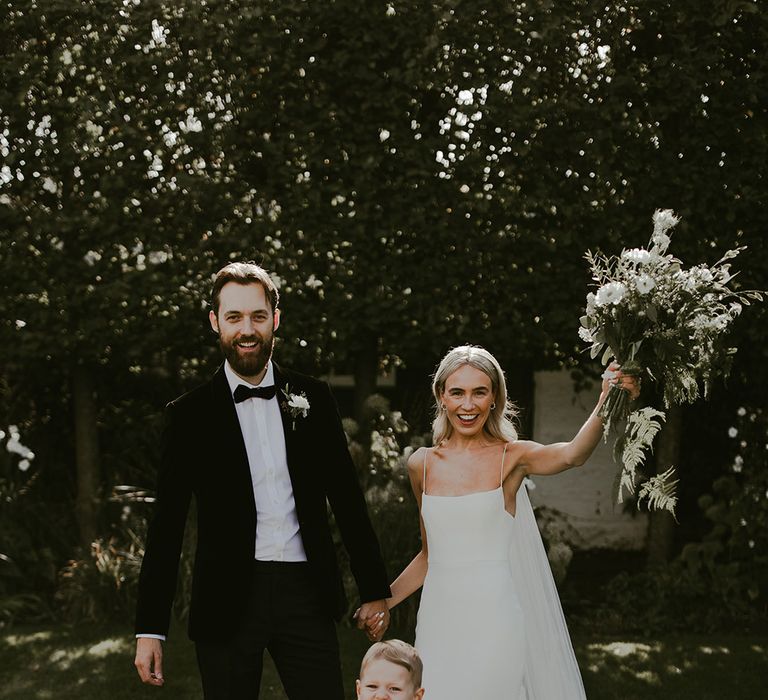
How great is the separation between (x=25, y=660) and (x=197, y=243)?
2.98 m

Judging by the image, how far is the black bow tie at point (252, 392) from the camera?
3.73m

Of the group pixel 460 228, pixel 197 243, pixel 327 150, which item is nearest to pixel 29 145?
pixel 197 243

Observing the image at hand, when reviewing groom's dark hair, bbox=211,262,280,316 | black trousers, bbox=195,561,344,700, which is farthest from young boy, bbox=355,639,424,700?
groom's dark hair, bbox=211,262,280,316

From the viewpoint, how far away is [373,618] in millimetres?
3787

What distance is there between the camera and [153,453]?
27.2 ft

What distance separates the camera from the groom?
11.7 feet

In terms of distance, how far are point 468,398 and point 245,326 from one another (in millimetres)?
928

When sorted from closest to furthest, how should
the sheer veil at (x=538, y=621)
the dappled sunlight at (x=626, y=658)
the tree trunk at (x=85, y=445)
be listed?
the sheer veil at (x=538, y=621) < the dappled sunlight at (x=626, y=658) < the tree trunk at (x=85, y=445)

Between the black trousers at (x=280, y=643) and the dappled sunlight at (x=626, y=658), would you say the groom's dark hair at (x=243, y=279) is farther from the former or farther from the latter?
the dappled sunlight at (x=626, y=658)

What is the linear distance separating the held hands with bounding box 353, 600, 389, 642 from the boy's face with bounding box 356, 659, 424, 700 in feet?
1.97

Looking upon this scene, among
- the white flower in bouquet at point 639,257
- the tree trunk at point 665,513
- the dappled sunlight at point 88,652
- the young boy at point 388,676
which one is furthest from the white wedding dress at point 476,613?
the tree trunk at point 665,513

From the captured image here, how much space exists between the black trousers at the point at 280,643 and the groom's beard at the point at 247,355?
0.67 metres

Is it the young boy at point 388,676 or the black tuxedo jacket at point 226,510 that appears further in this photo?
the black tuxedo jacket at point 226,510

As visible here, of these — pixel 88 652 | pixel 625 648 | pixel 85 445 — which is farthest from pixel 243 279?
pixel 85 445
